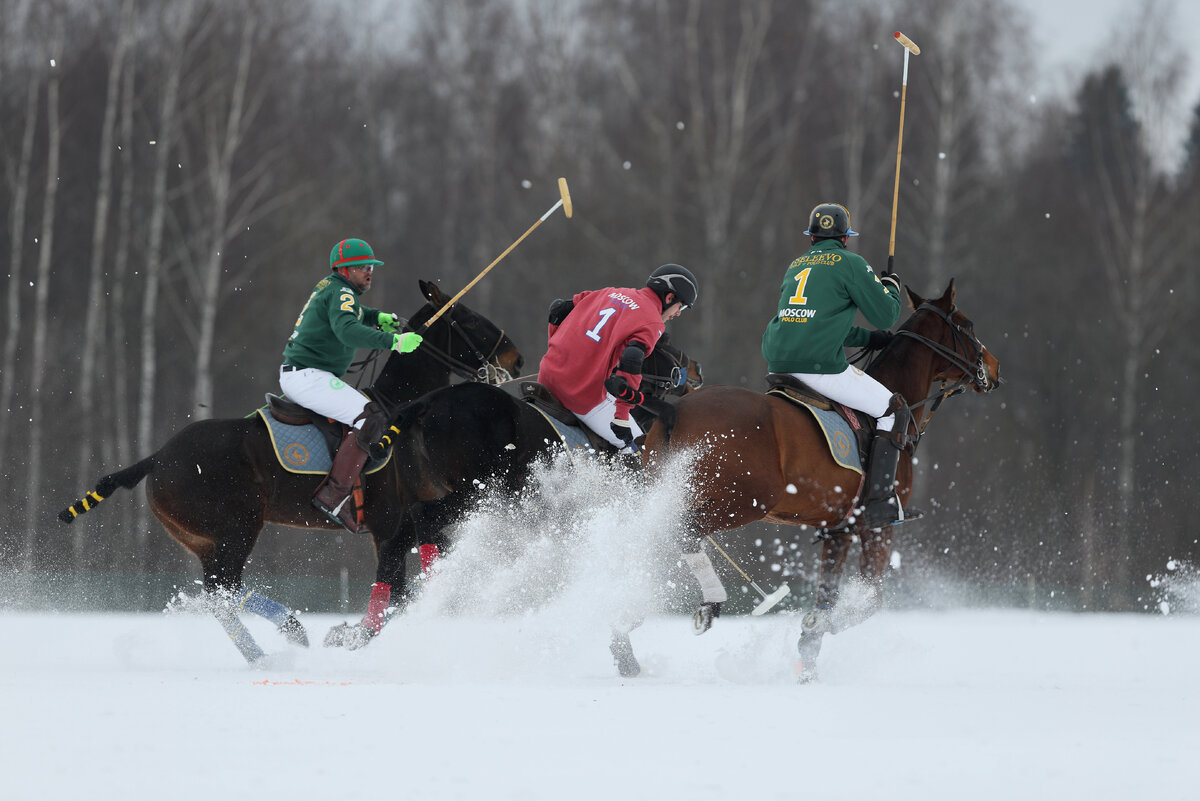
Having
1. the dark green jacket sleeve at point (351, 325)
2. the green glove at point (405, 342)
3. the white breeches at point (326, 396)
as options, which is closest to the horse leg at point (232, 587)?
the white breeches at point (326, 396)

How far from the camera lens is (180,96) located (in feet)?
56.9

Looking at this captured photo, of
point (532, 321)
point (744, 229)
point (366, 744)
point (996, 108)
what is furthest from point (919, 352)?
point (996, 108)

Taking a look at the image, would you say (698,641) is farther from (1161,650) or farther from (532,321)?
(532,321)

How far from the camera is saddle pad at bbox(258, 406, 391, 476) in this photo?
7723 millimetres

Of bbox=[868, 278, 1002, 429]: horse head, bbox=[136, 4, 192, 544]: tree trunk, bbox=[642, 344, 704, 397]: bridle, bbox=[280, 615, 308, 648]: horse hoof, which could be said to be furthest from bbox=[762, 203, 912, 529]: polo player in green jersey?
bbox=[136, 4, 192, 544]: tree trunk

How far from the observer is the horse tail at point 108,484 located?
7.38m

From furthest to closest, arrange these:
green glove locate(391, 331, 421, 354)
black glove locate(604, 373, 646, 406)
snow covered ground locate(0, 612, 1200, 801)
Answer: green glove locate(391, 331, 421, 354) → black glove locate(604, 373, 646, 406) → snow covered ground locate(0, 612, 1200, 801)

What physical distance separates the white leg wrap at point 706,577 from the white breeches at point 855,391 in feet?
3.63

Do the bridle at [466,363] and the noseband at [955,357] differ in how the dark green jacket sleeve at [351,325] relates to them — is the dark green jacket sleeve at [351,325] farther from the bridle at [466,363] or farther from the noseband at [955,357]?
the noseband at [955,357]

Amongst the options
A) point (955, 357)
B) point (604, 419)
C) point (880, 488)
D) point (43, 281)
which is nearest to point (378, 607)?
point (604, 419)

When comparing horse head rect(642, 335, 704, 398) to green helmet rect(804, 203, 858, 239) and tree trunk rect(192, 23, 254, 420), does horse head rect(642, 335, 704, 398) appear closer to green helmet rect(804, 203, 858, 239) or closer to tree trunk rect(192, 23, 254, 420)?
green helmet rect(804, 203, 858, 239)

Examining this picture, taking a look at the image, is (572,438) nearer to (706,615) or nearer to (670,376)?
(670,376)

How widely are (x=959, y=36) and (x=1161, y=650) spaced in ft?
39.0

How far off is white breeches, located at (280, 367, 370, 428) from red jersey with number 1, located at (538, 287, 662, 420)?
3.67ft
